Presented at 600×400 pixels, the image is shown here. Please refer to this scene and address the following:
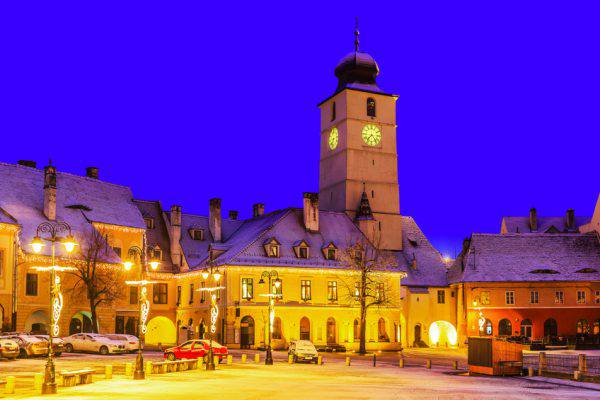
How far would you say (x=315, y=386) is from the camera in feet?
110

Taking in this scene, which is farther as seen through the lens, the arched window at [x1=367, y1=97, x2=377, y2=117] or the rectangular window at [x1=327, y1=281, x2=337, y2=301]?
the arched window at [x1=367, y1=97, x2=377, y2=117]

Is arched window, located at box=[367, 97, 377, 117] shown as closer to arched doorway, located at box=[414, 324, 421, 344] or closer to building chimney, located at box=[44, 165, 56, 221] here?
arched doorway, located at box=[414, 324, 421, 344]

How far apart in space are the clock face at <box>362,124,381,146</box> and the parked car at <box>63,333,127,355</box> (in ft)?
150

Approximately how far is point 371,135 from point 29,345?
53.6 metres

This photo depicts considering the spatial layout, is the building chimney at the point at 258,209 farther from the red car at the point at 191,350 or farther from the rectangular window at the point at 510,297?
the red car at the point at 191,350

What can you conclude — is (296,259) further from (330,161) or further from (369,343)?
(330,161)

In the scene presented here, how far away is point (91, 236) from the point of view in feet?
230

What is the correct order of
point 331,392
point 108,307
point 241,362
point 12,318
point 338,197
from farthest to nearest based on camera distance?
point 338,197
point 108,307
point 12,318
point 241,362
point 331,392

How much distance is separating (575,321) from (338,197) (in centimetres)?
2875

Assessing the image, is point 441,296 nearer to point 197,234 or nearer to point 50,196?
point 197,234

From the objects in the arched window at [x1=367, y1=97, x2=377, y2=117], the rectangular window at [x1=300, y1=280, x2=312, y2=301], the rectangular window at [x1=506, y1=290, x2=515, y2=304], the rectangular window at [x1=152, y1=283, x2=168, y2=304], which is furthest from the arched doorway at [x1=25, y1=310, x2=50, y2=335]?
the arched window at [x1=367, y1=97, x2=377, y2=117]

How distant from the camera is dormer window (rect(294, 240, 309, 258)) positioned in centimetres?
7531

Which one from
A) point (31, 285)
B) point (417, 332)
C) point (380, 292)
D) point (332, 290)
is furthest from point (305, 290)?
point (31, 285)

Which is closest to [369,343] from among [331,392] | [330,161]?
[330,161]
